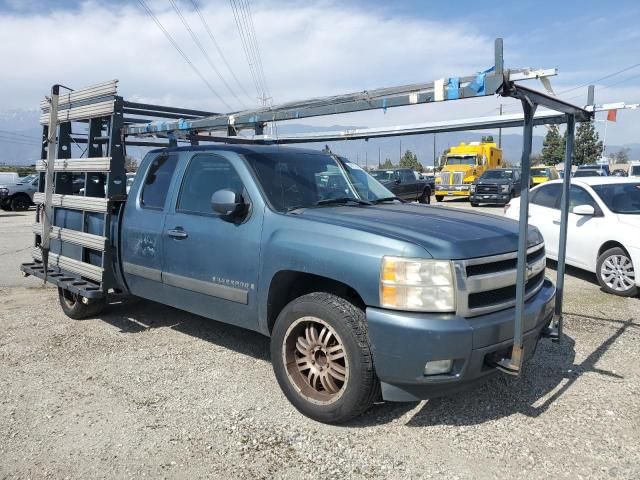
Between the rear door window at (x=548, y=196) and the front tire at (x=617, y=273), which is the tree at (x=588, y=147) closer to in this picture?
the rear door window at (x=548, y=196)


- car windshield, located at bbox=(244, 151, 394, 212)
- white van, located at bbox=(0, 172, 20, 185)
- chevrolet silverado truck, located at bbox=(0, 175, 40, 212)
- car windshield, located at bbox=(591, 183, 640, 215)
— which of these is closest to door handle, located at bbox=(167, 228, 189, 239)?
car windshield, located at bbox=(244, 151, 394, 212)

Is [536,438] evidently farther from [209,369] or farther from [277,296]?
[209,369]

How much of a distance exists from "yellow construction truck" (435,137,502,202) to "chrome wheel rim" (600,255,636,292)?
19007 mm

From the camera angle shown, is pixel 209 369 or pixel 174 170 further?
pixel 174 170

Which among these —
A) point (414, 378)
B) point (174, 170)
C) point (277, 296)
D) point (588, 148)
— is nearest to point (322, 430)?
point (414, 378)

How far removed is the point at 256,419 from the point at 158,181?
2.44 meters

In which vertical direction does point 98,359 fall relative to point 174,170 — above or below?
below

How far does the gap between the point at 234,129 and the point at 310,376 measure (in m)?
2.58

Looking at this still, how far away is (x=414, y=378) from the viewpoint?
10.3ft

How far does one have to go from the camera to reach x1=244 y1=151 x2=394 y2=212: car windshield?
13.6ft

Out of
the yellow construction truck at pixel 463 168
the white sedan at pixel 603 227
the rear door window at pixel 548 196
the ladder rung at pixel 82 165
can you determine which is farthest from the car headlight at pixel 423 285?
the yellow construction truck at pixel 463 168

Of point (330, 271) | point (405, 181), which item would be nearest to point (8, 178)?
point (405, 181)

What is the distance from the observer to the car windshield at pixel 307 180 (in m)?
4.13

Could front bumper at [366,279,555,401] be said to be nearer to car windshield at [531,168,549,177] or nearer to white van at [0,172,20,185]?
car windshield at [531,168,549,177]
